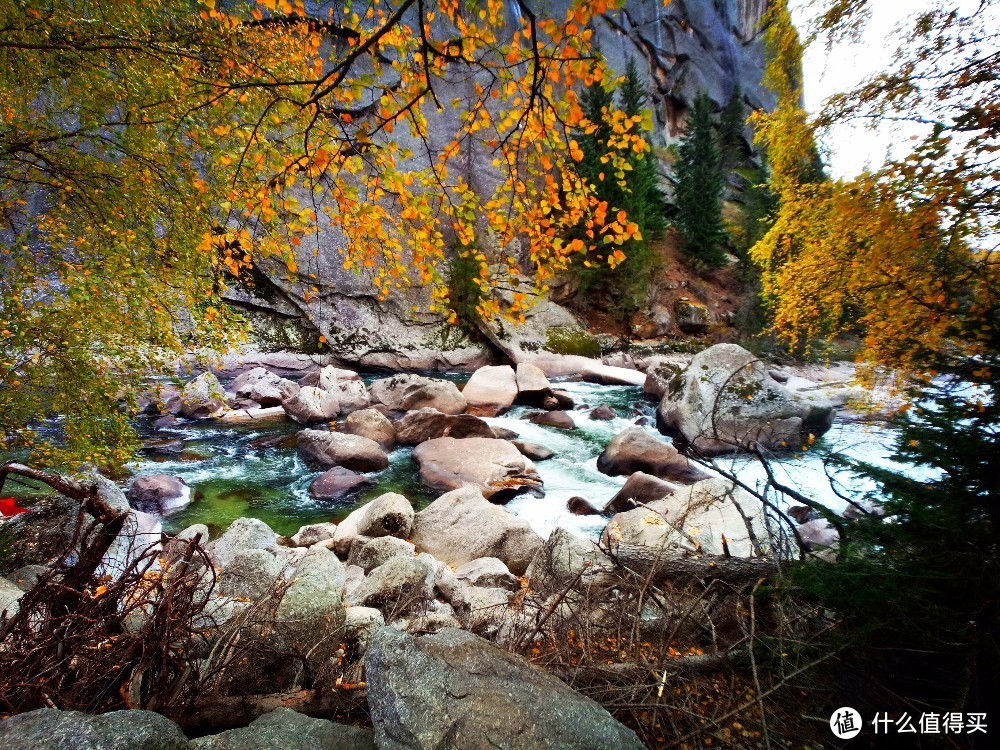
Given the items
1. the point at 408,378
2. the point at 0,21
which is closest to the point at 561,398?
the point at 408,378

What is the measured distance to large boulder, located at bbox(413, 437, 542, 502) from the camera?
28.8ft

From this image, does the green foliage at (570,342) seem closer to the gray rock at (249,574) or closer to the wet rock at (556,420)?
the wet rock at (556,420)

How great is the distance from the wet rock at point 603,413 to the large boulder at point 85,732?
13013 millimetres

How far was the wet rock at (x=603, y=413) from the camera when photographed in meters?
13.7

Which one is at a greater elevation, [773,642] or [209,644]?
[209,644]

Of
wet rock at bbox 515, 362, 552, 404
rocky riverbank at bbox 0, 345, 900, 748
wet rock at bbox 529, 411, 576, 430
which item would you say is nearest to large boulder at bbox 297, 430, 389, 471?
rocky riverbank at bbox 0, 345, 900, 748

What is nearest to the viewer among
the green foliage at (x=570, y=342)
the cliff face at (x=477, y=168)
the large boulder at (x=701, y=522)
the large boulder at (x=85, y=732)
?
the large boulder at (x=85, y=732)

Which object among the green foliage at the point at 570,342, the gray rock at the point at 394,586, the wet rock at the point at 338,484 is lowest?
the wet rock at the point at 338,484

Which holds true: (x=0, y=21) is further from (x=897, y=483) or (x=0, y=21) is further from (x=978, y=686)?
(x=978, y=686)

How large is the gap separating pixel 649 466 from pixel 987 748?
7842 millimetres

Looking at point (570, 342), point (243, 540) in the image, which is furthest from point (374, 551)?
point (570, 342)

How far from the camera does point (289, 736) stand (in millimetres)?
1725

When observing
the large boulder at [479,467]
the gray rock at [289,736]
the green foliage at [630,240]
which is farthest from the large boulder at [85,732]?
the green foliage at [630,240]

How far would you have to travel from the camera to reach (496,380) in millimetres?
15406
